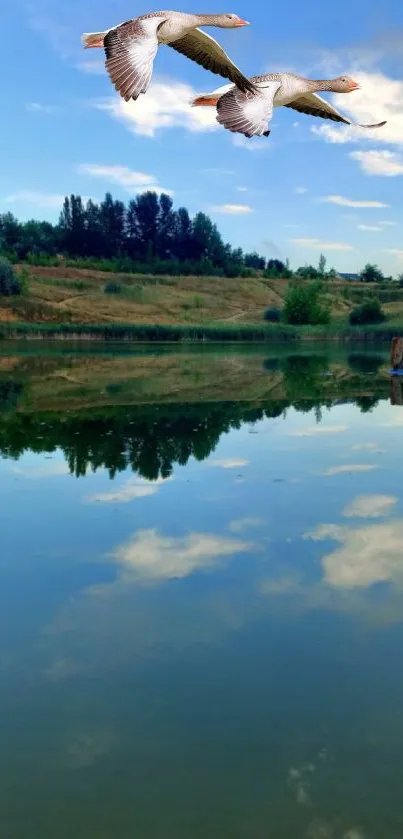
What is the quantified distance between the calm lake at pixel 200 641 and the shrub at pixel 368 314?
174 feet

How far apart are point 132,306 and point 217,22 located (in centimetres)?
6550

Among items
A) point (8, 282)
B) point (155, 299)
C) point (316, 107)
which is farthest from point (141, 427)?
point (155, 299)

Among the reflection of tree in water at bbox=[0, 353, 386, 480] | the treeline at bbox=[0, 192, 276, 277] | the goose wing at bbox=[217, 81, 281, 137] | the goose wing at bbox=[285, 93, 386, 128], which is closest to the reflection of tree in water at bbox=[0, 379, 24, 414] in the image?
the reflection of tree in water at bbox=[0, 353, 386, 480]

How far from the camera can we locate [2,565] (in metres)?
6.95

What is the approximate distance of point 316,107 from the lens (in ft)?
14.7

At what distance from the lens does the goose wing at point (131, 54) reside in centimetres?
290

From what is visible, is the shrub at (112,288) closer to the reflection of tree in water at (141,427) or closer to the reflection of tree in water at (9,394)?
the reflection of tree in water at (9,394)

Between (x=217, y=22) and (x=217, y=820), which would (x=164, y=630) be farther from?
(x=217, y=22)

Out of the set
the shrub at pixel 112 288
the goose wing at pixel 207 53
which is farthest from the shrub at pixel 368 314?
the goose wing at pixel 207 53

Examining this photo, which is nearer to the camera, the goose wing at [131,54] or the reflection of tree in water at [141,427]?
the goose wing at [131,54]

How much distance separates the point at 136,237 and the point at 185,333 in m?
49.8

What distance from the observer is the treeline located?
88.3m

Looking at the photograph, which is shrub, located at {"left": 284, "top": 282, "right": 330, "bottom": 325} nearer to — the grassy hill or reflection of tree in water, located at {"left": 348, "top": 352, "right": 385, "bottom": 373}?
the grassy hill

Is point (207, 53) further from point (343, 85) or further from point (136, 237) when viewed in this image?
point (136, 237)
